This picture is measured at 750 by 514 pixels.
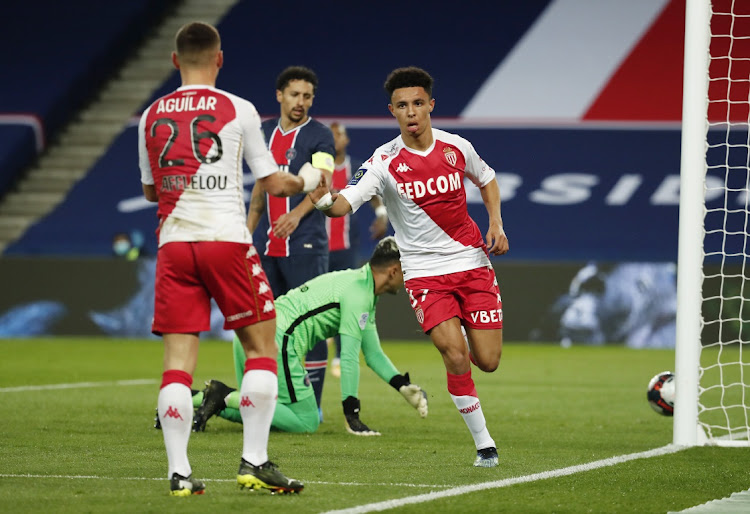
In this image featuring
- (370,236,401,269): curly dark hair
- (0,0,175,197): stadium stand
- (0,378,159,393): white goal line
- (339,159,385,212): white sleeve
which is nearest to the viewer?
(339,159,385,212): white sleeve

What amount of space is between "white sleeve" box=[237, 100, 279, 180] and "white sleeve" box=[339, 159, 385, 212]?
40.7 inches

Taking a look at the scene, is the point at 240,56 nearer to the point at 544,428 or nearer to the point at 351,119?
the point at 351,119

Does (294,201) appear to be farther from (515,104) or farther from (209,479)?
(515,104)

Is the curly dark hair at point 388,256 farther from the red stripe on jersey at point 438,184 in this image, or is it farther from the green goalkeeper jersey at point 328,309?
the red stripe on jersey at point 438,184

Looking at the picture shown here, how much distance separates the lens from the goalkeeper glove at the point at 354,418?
7.90m

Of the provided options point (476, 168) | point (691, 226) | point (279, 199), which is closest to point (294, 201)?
point (279, 199)

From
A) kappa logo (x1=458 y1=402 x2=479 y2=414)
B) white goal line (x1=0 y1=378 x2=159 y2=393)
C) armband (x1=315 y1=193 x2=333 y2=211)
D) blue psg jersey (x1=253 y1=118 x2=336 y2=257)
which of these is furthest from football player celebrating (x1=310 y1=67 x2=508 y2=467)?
white goal line (x1=0 y1=378 x2=159 y2=393)

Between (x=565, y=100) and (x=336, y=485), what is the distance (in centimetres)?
1577

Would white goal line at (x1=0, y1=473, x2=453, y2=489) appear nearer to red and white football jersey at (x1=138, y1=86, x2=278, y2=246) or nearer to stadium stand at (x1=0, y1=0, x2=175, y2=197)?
red and white football jersey at (x1=138, y1=86, x2=278, y2=246)

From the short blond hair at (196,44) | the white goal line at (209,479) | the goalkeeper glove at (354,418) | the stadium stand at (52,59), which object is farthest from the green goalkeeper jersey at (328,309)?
the stadium stand at (52,59)

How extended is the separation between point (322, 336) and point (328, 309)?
25cm

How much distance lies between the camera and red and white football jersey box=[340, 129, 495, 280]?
6.62 m

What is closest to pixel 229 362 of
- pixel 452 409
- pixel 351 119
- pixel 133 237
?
pixel 452 409

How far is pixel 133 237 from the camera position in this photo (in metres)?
19.4
